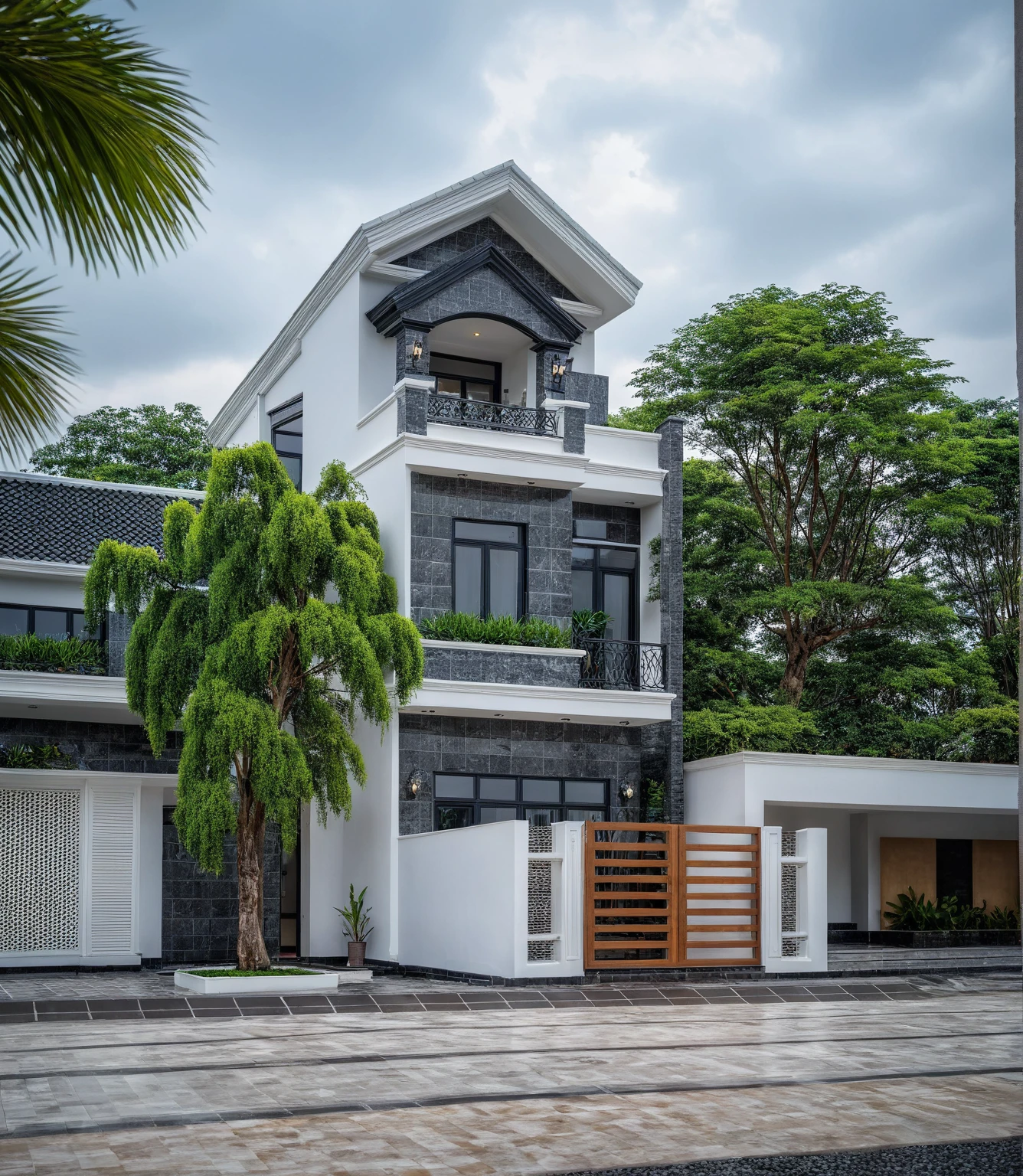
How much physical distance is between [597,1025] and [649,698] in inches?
260

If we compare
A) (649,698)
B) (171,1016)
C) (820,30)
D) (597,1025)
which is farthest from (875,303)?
(171,1016)

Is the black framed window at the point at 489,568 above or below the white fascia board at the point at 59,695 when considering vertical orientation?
above

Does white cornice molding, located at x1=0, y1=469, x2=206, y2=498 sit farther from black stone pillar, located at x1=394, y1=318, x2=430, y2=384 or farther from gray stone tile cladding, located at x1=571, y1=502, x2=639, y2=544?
gray stone tile cladding, located at x1=571, y1=502, x2=639, y2=544

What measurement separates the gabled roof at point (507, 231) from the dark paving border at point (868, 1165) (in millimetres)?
13826

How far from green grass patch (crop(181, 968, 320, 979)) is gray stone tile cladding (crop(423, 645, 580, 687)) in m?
3.93

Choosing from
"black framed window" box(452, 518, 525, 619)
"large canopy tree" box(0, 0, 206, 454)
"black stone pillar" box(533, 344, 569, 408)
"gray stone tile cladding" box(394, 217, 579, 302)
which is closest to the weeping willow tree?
"black framed window" box(452, 518, 525, 619)

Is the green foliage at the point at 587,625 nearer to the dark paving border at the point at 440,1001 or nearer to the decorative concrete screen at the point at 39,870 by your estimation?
the dark paving border at the point at 440,1001

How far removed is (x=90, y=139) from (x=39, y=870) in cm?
1298

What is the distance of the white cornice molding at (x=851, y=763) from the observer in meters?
17.0

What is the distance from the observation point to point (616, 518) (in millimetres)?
18844

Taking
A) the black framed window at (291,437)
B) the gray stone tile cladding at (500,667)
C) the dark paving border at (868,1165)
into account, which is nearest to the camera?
the dark paving border at (868,1165)

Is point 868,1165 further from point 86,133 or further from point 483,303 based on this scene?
point 483,303

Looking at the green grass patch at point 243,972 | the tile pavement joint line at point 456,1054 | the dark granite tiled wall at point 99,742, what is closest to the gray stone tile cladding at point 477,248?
the dark granite tiled wall at point 99,742

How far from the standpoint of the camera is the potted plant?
15.8 m
